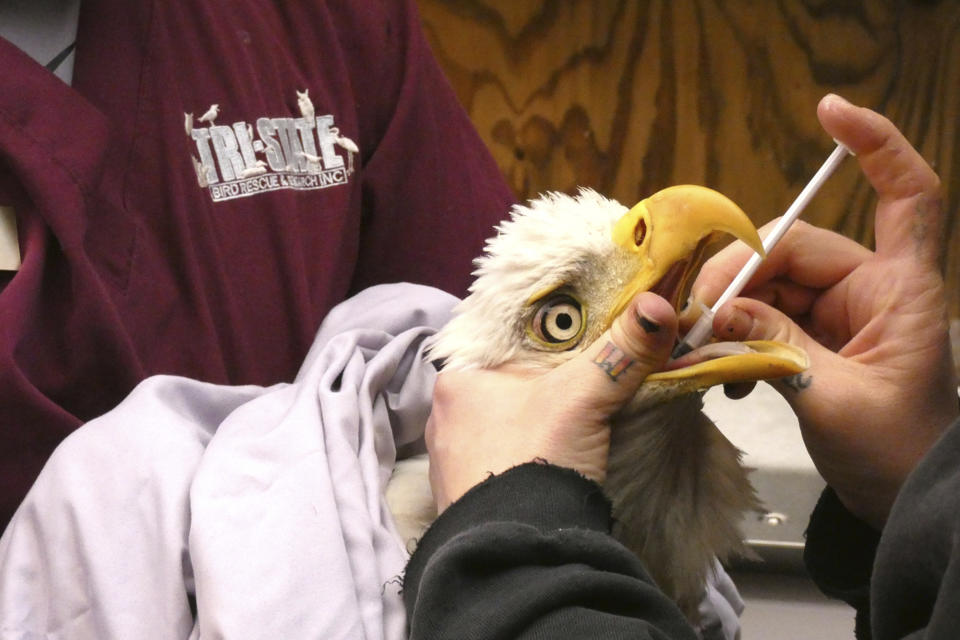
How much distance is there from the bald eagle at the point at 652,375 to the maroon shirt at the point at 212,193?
0.86 feet

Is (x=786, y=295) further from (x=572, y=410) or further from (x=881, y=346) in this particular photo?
(x=572, y=410)

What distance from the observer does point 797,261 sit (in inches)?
32.5

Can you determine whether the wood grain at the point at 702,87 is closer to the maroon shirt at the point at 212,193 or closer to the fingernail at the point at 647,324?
the maroon shirt at the point at 212,193

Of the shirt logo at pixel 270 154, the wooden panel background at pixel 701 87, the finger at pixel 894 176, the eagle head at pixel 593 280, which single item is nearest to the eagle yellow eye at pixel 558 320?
the eagle head at pixel 593 280

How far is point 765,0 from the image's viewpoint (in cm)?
159

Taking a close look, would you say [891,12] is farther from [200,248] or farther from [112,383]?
[112,383]

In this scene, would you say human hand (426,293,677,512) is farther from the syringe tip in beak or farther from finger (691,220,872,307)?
finger (691,220,872,307)

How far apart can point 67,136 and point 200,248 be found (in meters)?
0.15

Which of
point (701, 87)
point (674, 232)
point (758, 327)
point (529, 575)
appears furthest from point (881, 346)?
point (701, 87)

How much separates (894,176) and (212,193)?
1.90 feet

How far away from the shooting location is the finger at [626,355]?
63 centimetres

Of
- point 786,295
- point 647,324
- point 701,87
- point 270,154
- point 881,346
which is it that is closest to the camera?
Answer: point 647,324

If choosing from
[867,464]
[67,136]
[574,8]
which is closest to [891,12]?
[574,8]

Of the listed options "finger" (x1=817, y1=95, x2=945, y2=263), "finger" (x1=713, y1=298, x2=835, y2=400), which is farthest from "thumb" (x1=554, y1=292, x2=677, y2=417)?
"finger" (x1=817, y1=95, x2=945, y2=263)
